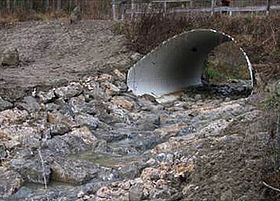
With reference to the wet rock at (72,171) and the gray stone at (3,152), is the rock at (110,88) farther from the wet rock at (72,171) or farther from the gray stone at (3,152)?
Result: the wet rock at (72,171)

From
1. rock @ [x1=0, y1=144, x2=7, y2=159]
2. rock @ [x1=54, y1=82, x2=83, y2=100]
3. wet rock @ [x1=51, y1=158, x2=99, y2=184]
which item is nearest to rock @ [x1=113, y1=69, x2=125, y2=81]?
rock @ [x1=54, y1=82, x2=83, y2=100]

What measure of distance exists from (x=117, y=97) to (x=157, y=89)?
9.39 feet

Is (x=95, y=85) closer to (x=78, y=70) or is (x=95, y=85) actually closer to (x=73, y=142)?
(x=78, y=70)

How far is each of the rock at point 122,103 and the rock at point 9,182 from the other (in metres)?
4.96

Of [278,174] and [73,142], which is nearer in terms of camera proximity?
[278,174]

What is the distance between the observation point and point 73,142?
34.4ft

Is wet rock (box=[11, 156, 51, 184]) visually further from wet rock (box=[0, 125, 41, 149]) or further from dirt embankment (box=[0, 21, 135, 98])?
dirt embankment (box=[0, 21, 135, 98])

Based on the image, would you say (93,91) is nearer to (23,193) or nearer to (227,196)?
(23,193)

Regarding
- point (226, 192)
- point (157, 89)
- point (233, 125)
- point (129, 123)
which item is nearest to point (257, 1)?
point (157, 89)

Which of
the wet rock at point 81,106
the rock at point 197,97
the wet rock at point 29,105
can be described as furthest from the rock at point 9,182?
the rock at point 197,97

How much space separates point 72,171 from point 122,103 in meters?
4.97

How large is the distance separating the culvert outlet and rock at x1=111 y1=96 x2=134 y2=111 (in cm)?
141

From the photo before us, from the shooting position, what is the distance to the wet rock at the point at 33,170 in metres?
8.77

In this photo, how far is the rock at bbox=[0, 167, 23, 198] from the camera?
8344 millimetres
